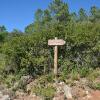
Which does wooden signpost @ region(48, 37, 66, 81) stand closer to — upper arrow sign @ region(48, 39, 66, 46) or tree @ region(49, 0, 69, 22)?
upper arrow sign @ region(48, 39, 66, 46)

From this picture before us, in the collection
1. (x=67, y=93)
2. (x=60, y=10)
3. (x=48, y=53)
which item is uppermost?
(x=60, y=10)

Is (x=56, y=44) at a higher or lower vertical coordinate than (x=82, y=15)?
lower

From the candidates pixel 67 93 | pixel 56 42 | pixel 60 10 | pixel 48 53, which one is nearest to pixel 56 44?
pixel 56 42

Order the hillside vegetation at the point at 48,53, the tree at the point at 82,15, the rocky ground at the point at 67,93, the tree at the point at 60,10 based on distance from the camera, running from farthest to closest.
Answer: the tree at the point at 82,15
the tree at the point at 60,10
the hillside vegetation at the point at 48,53
the rocky ground at the point at 67,93

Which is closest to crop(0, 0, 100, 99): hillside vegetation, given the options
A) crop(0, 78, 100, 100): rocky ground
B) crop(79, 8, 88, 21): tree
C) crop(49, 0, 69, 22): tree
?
crop(0, 78, 100, 100): rocky ground

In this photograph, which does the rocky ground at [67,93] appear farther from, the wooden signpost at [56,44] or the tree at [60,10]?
the tree at [60,10]

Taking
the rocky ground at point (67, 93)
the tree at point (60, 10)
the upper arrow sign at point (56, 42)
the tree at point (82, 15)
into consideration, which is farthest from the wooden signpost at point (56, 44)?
the tree at point (82, 15)

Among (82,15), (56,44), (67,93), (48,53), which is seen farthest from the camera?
(82,15)

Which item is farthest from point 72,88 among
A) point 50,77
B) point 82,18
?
point 82,18

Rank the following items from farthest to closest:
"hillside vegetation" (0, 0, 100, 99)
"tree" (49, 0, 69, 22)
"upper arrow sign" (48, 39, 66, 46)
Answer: "tree" (49, 0, 69, 22)
"hillside vegetation" (0, 0, 100, 99)
"upper arrow sign" (48, 39, 66, 46)

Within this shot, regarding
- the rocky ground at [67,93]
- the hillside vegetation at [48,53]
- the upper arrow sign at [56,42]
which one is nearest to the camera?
the rocky ground at [67,93]

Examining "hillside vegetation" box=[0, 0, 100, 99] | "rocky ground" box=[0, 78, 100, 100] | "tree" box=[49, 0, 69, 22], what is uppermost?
"tree" box=[49, 0, 69, 22]

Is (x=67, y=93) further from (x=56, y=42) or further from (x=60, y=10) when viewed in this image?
(x=60, y=10)

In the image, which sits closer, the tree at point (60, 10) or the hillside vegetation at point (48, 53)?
the hillside vegetation at point (48, 53)
